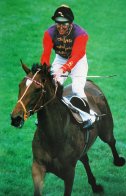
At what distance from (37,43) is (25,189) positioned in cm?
945

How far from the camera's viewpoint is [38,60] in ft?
54.9

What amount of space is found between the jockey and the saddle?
83mm

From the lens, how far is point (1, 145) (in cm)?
1117

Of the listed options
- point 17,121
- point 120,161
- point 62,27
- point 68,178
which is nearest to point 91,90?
point 120,161

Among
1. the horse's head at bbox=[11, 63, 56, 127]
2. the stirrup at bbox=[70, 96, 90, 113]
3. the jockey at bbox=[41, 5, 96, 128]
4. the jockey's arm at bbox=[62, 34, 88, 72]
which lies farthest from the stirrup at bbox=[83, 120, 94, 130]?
the horse's head at bbox=[11, 63, 56, 127]

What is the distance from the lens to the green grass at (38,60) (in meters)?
9.69

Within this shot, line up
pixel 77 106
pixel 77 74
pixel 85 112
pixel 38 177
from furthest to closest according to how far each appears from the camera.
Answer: pixel 77 74
pixel 77 106
pixel 85 112
pixel 38 177

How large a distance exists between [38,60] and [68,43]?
827cm

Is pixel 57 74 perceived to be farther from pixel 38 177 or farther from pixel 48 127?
pixel 38 177

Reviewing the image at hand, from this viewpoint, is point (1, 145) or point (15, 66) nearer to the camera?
point (1, 145)

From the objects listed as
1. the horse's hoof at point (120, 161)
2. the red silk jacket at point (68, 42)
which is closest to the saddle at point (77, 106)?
the red silk jacket at point (68, 42)

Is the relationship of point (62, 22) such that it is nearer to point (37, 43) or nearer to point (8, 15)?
point (37, 43)

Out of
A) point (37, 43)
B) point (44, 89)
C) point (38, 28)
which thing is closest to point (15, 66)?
point (37, 43)

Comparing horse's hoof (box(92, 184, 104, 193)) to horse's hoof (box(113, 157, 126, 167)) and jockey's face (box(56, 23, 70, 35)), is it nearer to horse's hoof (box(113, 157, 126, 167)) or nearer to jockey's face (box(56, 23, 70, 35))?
horse's hoof (box(113, 157, 126, 167))
